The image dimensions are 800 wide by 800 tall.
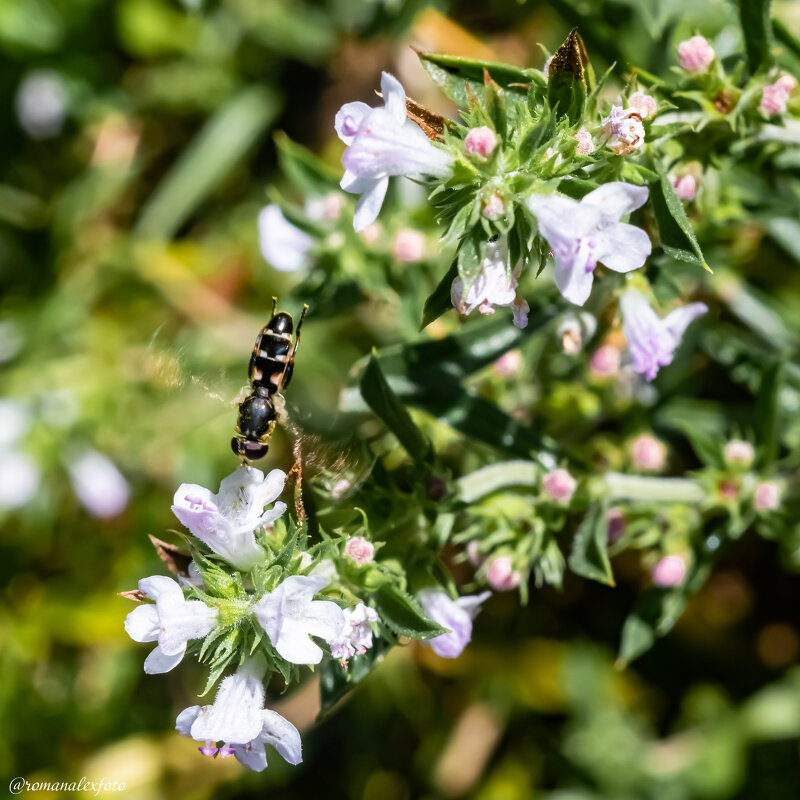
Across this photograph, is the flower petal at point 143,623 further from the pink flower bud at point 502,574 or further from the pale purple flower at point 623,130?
the pale purple flower at point 623,130

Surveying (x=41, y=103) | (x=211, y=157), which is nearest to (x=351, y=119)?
(x=211, y=157)

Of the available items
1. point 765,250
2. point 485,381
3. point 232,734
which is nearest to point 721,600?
point 765,250

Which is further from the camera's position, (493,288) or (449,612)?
(449,612)

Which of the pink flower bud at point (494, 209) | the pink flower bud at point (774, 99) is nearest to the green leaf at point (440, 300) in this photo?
the pink flower bud at point (494, 209)

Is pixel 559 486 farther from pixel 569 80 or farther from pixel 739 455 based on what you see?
pixel 569 80

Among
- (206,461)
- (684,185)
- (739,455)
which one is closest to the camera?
(684,185)

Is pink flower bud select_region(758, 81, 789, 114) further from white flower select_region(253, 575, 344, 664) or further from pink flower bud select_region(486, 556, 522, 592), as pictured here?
white flower select_region(253, 575, 344, 664)
